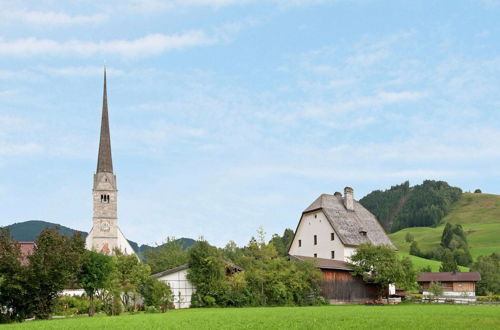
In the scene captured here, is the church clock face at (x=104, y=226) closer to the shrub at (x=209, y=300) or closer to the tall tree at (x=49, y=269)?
the shrub at (x=209, y=300)

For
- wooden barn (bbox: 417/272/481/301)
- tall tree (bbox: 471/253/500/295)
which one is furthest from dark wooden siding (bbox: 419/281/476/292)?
tall tree (bbox: 471/253/500/295)

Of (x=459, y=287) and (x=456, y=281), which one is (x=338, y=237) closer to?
(x=456, y=281)

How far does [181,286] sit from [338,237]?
84.4 ft

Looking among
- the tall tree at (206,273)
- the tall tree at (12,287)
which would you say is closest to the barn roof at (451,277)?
the tall tree at (206,273)

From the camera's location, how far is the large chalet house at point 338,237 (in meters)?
66.1

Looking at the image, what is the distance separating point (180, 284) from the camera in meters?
55.7

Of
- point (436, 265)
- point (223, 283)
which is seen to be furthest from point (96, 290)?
point (436, 265)

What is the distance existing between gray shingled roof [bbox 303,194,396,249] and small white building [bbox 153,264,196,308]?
81.5ft

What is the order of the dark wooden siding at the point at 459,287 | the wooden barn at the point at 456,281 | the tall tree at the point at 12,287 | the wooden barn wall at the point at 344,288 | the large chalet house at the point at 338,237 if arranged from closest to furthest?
the tall tree at the point at 12,287 < the wooden barn wall at the point at 344,288 < the large chalet house at the point at 338,237 < the wooden barn at the point at 456,281 < the dark wooden siding at the point at 459,287

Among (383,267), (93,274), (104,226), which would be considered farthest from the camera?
(104,226)

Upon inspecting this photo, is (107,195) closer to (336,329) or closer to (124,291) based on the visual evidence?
(124,291)

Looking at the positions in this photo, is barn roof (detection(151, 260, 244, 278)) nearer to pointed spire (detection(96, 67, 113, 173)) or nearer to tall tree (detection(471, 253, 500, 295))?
pointed spire (detection(96, 67, 113, 173))

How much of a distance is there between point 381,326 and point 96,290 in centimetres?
2578

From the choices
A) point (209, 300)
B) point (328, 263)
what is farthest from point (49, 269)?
point (328, 263)
